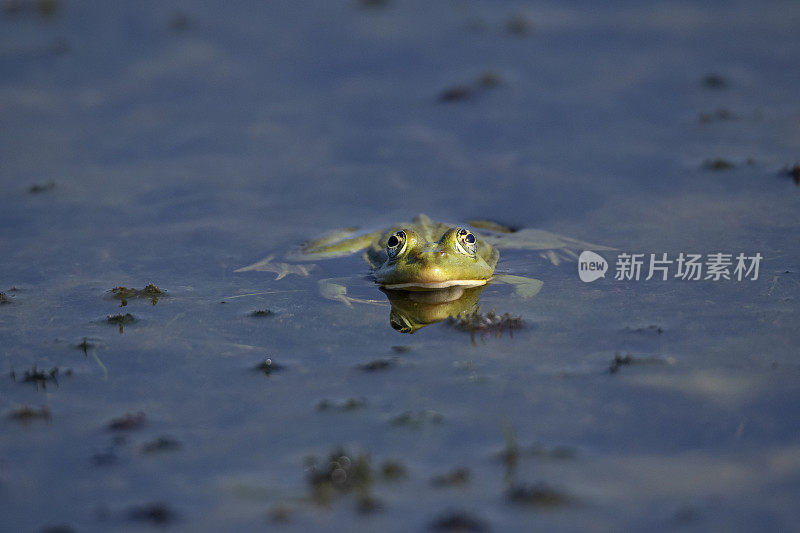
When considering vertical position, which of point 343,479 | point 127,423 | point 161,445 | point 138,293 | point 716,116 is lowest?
point 343,479

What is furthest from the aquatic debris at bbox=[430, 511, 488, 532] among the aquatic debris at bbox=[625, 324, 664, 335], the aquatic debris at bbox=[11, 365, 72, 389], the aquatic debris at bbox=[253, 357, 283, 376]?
the aquatic debris at bbox=[11, 365, 72, 389]

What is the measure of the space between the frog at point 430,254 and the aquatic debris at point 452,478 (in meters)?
2.61

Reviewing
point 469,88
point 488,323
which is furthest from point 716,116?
point 488,323

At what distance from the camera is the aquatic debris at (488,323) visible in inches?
244

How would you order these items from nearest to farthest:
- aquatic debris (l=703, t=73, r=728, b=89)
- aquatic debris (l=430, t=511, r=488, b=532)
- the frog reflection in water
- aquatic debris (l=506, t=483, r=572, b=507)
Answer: aquatic debris (l=430, t=511, r=488, b=532) → aquatic debris (l=506, t=483, r=572, b=507) → the frog reflection in water → aquatic debris (l=703, t=73, r=728, b=89)

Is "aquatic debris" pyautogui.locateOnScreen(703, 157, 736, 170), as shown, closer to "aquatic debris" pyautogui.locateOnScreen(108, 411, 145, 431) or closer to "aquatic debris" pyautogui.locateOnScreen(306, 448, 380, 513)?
"aquatic debris" pyautogui.locateOnScreen(306, 448, 380, 513)

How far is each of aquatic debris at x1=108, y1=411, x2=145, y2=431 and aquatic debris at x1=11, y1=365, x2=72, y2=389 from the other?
787 millimetres

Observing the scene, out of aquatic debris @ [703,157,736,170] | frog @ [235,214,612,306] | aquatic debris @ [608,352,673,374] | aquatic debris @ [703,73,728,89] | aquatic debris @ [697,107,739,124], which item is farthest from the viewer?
aquatic debris @ [703,73,728,89]

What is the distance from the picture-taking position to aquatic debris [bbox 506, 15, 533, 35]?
40.7ft

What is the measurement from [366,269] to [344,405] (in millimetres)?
2706

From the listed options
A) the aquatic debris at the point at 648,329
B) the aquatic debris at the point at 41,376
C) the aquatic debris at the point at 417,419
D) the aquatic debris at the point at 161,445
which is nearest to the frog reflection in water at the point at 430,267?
the aquatic debris at the point at 648,329

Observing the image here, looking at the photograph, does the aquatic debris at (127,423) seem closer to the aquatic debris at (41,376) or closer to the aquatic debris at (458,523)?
the aquatic debris at (41,376)

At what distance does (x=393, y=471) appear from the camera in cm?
460

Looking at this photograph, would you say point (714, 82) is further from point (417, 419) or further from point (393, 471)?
point (393, 471)
